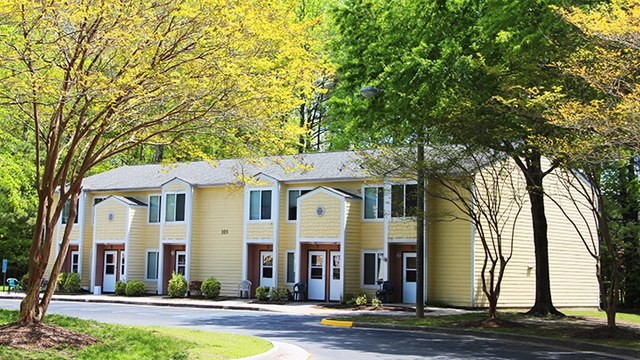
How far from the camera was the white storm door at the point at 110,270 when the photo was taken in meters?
43.2

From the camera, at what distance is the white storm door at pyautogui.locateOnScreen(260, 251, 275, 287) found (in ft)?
125

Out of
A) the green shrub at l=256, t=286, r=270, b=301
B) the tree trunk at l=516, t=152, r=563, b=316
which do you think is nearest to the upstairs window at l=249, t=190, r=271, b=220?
the green shrub at l=256, t=286, r=270, b=301

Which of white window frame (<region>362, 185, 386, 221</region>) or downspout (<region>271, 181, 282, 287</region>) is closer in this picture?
white window frame (<region>362, 185, 386, 221</region>)

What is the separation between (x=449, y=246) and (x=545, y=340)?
12466 mm

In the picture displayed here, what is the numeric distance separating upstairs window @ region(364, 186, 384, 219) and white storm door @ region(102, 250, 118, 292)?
16.1 metres

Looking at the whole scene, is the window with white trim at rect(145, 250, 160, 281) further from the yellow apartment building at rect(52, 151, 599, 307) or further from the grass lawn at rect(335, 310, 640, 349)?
the grass lawn at rect(335, 310, 640, 349)

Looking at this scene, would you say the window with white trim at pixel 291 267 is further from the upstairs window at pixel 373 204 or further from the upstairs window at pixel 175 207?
the upstairs window at pixel 175 207

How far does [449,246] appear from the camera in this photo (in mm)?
32844

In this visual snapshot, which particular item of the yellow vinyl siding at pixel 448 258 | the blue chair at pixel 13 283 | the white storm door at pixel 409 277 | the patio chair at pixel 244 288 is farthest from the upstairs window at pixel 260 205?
the blue chair at pixel 13 283

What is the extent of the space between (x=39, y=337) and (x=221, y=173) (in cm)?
2759

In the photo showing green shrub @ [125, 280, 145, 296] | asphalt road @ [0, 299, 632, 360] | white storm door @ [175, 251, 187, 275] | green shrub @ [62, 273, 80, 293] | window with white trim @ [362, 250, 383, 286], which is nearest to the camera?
asphalt road @ [0, 299, 632, 360]

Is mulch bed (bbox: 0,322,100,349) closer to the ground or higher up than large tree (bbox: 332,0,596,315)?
closer to the ground

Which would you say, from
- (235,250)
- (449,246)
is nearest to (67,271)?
(235,250)

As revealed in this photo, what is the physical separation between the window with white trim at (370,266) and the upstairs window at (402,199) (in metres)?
2.84
